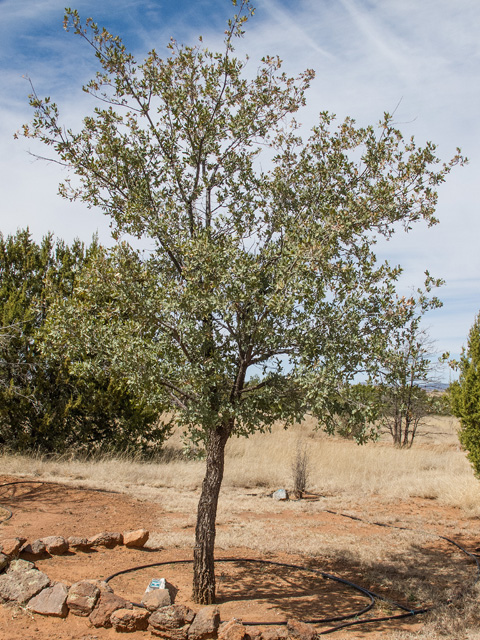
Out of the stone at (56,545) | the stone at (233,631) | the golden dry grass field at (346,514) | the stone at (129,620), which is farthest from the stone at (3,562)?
the stone at (233,631)

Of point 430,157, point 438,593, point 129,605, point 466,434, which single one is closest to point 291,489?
point 466,434

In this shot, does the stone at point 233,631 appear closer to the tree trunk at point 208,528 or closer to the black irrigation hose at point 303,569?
the black irrigation hose at point 303,569

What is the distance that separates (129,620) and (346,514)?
677cm

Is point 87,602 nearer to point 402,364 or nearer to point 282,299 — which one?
point 282,299

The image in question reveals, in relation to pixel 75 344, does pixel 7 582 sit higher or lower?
lower

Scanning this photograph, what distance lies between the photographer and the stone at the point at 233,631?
170 inches

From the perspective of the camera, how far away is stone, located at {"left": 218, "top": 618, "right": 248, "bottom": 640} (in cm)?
432

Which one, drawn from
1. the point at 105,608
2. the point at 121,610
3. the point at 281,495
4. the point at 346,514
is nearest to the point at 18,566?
the point at 105,608

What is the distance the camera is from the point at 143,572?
649 cm

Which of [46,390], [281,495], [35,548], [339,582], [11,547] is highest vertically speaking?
[46,390]

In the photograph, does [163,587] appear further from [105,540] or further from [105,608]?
[105,540]

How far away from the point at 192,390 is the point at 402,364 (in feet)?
6.47

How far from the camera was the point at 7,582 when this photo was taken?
17.1 feet

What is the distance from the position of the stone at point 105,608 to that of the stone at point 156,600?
167 millimetres
